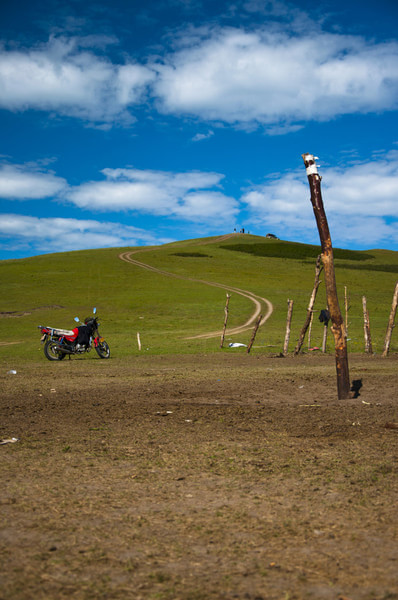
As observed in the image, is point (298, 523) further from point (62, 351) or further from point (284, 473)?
point (62, 351)

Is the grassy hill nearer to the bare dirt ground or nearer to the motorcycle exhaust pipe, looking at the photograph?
the motorcycle exhaust pipe

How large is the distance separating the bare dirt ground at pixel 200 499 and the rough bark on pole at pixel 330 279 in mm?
559

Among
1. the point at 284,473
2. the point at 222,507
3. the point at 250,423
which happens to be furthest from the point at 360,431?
the point at 222,507

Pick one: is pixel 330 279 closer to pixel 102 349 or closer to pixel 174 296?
pixel 102 349

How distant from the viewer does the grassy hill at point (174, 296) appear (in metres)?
29.5

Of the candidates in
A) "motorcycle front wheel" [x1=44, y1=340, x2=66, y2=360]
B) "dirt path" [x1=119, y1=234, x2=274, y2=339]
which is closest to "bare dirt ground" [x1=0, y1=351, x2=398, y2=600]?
"motorcycle front wheel" [x1=44, y1=340, x2=66, y2=360]

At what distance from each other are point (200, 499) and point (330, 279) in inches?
267

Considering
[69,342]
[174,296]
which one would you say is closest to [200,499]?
[69,342]

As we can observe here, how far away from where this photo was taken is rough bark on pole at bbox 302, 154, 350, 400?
10.5 meters

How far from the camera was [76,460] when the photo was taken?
6.21 m

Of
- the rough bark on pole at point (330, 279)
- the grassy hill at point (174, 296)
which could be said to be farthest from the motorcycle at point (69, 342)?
the rough bark on pole at point (330, 279)

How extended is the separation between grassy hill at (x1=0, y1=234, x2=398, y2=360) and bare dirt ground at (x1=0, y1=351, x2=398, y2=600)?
564 inches

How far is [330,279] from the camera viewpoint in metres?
→ 10.5

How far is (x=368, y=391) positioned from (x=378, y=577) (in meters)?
8.52
